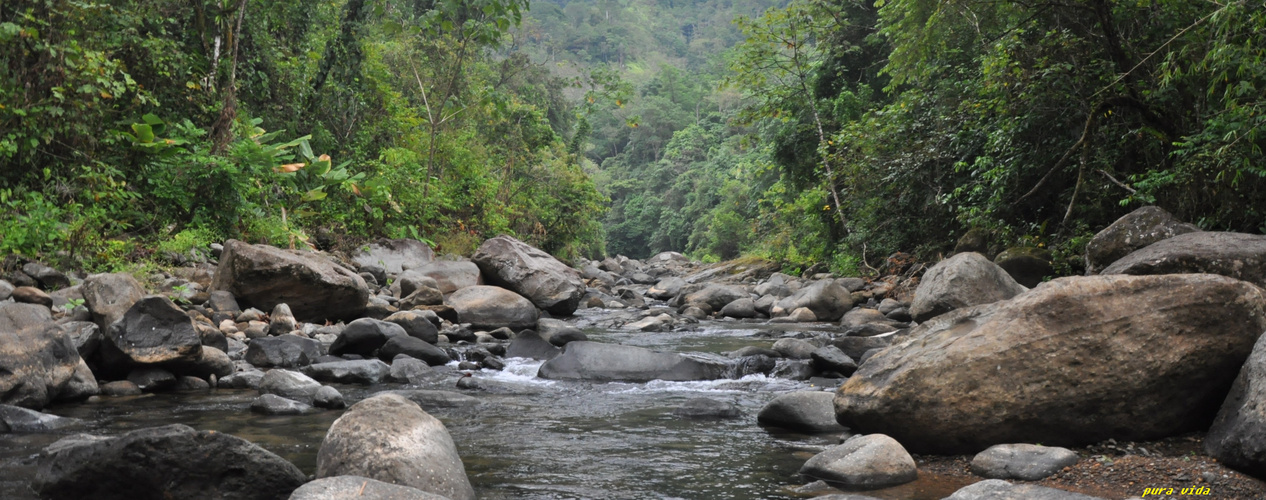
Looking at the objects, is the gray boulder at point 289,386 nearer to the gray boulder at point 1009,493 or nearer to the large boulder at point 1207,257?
the gray boulder at point 1009,493

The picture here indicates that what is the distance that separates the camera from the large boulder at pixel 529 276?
540 inches

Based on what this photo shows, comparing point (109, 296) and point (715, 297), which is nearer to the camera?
point (109, 296)

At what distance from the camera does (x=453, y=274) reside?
45.4 ft

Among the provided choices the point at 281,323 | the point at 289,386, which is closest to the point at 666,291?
the point at 281,323

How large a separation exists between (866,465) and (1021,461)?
777 mm

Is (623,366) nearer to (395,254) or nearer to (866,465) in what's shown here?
(866,465)

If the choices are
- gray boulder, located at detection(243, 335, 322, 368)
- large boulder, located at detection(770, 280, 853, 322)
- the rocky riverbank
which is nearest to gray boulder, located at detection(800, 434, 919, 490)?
the rocky riverbank

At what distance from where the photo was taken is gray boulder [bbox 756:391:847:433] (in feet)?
18.4

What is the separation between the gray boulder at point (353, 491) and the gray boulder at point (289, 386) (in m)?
3.22

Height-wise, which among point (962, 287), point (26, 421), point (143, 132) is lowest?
point (26, 421)

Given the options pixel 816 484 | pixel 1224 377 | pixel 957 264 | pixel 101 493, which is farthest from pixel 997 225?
pixel 101 493

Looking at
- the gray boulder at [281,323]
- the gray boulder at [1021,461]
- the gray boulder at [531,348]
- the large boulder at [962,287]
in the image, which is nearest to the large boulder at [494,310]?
the gray boulder at [531,348]

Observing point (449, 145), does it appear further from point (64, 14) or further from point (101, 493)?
point (101, 493)

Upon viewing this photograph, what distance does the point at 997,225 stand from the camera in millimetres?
11688
